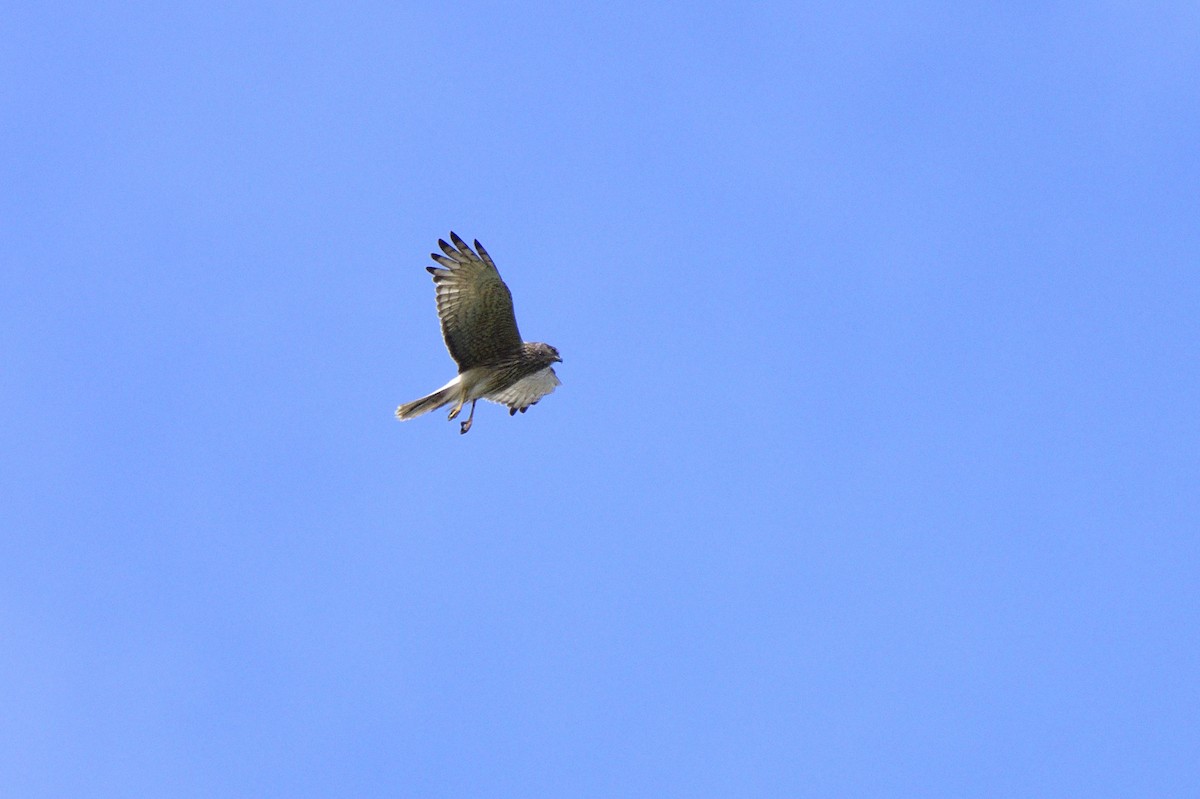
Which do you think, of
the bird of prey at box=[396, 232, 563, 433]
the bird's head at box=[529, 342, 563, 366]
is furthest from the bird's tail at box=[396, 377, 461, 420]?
the bird's head at box=[529, 342, 563, 366]

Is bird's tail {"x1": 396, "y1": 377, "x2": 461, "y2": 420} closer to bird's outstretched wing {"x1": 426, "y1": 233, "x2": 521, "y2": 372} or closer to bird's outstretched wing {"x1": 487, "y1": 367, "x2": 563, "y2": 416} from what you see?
bird's outstretched wing {"x1": 426, "y1": 233, "x2": 521, "y2": 372}

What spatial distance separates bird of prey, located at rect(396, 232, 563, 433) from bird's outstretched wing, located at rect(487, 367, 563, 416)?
61 cm

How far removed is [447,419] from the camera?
66.9ft

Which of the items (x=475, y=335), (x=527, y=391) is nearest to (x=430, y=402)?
(x=475, y=335)

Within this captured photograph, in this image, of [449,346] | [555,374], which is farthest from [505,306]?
[555,374]

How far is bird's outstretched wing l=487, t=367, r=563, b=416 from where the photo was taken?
21781 millimetres

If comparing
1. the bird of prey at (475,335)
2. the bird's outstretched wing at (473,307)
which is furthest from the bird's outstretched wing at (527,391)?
the bird's outstretched wing at (473,307)

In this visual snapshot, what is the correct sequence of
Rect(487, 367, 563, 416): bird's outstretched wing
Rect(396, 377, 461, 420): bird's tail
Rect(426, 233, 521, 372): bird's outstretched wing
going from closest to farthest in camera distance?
Rect(426, 233, 521, 372): bird's outstretched wing, Rect(396, 377, 461, 420): bird's tail, Rect(487, 367, 563, 416): bird's outstretched wing

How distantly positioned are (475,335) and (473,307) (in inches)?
16.5

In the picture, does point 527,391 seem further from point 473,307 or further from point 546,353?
point 473,307

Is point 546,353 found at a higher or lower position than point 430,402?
higher

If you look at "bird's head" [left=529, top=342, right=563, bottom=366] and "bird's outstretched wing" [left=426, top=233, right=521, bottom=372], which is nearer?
"bird's outstretched wing" [left=426, top=233, right=521, bottom=372]

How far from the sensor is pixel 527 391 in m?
22.0

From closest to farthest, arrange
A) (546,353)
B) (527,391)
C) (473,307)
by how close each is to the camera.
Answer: (473,307), (546,353), (527,391)
